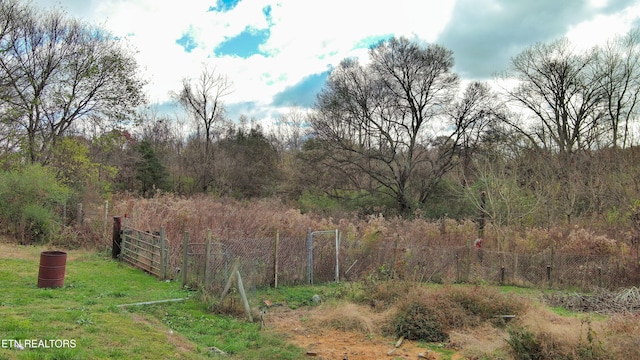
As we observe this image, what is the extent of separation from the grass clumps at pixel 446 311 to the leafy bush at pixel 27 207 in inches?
573

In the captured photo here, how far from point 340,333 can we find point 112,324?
401cm

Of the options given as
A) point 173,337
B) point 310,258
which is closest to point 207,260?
point 173,337

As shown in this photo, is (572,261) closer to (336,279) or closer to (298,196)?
(336,279)

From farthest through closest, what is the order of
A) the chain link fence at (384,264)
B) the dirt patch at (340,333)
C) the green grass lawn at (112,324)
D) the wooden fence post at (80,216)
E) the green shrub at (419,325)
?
the wooden fence post at (80,216) < the chain link fence at (384,264) < the green shrub at (419,325) < the dirt patch at (340,333) < the green grass lawn at (112,324)

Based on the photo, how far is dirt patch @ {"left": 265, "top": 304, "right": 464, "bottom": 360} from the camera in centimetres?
704

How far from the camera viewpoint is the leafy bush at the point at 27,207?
16.0 metres

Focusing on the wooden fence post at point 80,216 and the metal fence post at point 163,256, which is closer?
the metal fence post at point 163,256

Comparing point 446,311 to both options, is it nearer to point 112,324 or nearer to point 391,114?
point 112,324

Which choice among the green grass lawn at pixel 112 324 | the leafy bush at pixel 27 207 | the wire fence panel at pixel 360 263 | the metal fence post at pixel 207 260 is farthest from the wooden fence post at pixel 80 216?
the metal fence post at pixel 207 260

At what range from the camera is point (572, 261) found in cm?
1518

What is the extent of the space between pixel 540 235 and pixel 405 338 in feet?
40.7

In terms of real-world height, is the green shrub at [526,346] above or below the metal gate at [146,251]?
below

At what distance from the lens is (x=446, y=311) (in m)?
8.32

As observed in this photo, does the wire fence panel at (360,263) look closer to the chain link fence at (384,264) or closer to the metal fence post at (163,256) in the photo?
the chain link fence at (384,264)
